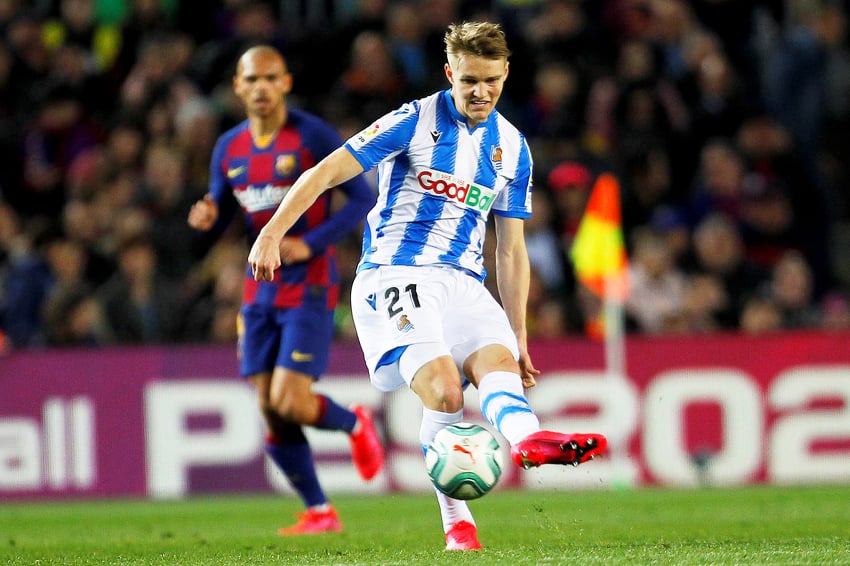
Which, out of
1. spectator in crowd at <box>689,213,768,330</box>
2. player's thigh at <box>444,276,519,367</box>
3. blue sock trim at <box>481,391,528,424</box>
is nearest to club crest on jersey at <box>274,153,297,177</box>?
player's thigh at <box>444,276,519,367</box>

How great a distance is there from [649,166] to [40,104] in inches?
249

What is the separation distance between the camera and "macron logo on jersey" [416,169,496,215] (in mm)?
5965

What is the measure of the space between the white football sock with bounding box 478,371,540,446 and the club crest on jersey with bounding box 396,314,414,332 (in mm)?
367

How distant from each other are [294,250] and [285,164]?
24.1 inches

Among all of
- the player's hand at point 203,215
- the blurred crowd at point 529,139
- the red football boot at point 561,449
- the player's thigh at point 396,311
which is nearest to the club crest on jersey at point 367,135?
the player's thigh at point 396,311

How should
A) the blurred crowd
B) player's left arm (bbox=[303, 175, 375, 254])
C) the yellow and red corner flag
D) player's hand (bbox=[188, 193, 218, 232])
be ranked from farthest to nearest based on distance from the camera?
the blurred crowd
the yellow and red corner flag
player's hand (bbox=[188, 193, 218, 232])
player's left arm (bbox=[303, 175, 375, 254])

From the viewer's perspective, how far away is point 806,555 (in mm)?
5410

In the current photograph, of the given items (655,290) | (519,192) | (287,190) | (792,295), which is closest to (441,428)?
Result: (519,192)

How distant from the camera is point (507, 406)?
5.52 meters

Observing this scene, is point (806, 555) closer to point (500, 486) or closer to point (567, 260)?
point (500, 486)

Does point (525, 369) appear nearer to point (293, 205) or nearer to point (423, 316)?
point (423, 316)

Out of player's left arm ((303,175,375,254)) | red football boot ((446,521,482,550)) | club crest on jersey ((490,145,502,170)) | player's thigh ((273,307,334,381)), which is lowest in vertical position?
red football boot ((446,521,482,550))

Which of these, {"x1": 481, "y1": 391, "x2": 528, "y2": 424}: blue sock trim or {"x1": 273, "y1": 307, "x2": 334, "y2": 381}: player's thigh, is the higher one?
{"x1": 273, "y1": 307, "x2": 334, "y2": 381}: player's thigh

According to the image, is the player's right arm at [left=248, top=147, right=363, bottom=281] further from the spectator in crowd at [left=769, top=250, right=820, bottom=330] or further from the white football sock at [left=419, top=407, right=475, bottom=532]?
the spectator in crowd at [left=769, top=250, right=820, bottom=330]
